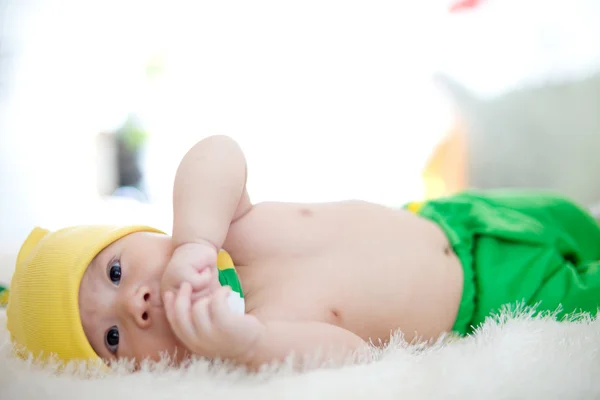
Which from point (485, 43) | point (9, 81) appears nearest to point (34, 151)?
point (9, 81)

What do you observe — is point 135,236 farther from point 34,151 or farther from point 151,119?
point 151,119

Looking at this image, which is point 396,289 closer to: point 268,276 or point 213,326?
point 268,276

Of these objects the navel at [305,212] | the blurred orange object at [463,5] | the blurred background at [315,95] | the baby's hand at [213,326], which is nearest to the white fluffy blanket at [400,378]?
the baby's hand at [213,326]

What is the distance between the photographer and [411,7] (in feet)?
7.68

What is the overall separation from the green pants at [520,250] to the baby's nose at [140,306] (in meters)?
0.57

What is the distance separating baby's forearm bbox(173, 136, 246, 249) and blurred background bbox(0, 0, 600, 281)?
3.50 feet

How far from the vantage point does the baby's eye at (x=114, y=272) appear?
79 centimetres

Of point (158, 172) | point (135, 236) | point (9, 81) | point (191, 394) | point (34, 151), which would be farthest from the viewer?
point (158, 172)

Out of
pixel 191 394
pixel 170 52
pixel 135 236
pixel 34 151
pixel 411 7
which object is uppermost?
pixel 411 7

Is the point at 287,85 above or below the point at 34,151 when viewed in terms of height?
above

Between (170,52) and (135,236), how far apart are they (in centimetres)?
167

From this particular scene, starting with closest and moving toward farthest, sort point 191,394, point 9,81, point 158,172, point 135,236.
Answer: point 191,394
point 135,236
point 9,81
point 158,172

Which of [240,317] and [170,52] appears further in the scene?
[170,52]

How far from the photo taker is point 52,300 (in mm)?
756
